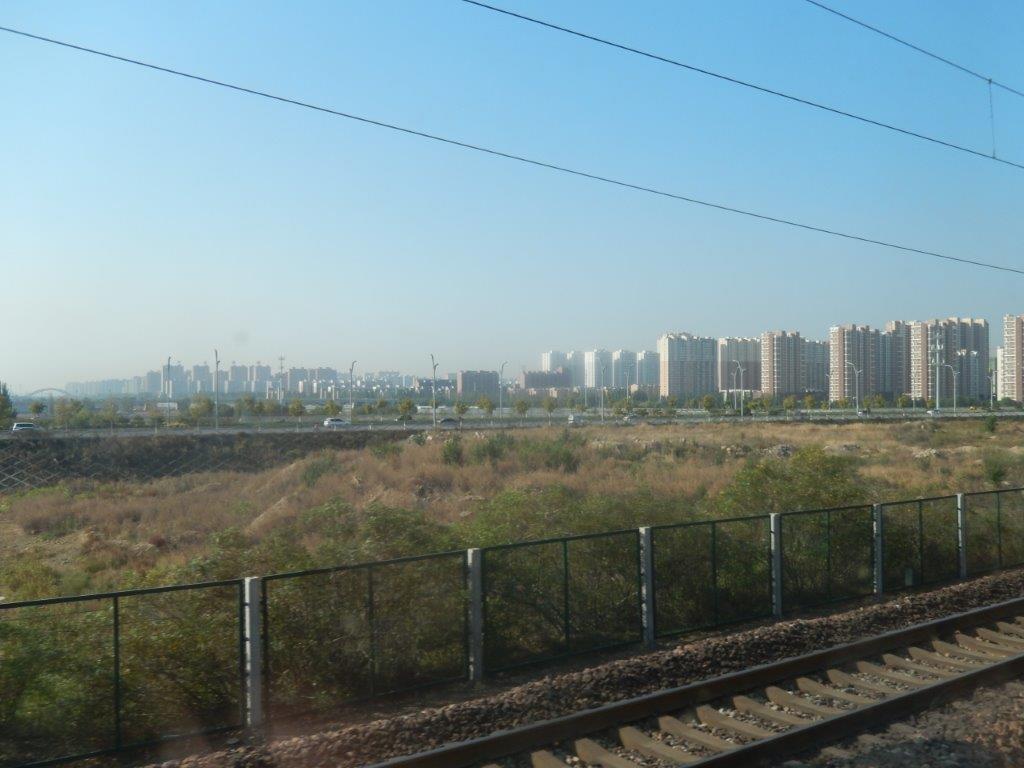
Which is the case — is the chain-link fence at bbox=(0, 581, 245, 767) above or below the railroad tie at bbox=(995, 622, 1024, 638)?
above

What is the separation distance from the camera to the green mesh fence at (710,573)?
47.5ft

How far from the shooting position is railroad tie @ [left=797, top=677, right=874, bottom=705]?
1005 cm

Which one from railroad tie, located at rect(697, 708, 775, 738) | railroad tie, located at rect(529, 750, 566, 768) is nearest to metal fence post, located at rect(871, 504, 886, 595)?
railroad tie, located at rect(697, 708, 775, 738)

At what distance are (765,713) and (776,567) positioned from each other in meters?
6.23

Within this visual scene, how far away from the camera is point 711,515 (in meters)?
19.1

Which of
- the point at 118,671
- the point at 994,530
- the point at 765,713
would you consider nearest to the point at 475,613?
the point at 765,713

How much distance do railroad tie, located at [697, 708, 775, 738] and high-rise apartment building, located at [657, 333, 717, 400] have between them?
180031mm

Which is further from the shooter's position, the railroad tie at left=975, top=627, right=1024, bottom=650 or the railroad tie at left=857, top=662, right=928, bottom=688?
the railroad tie at left=975, top=627, right=1024, bottom=650

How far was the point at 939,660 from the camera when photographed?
11.8m

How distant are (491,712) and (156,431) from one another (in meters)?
63.9

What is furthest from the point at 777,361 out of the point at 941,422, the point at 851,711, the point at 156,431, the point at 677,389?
the point at 851,711

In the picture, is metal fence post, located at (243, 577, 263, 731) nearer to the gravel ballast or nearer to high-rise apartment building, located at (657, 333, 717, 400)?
the gravel ballast

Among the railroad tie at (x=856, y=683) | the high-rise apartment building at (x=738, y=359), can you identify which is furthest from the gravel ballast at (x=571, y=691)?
the high-rise apartment building at (x=738, y=359)

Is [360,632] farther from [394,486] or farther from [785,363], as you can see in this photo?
[785,363]
